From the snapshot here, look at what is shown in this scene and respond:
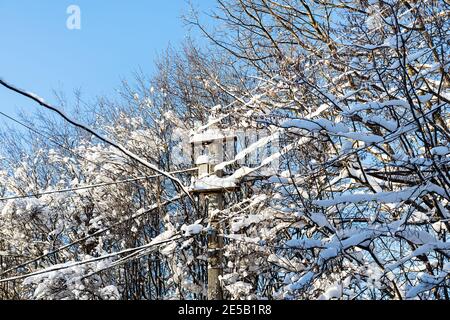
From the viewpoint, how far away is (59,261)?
7.50 meters

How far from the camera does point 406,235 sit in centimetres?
273

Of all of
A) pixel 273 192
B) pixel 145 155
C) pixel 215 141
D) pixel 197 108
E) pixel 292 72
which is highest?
pixel 197 108

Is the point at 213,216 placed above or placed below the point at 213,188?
below

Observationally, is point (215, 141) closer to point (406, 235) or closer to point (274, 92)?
point (274, 92)
